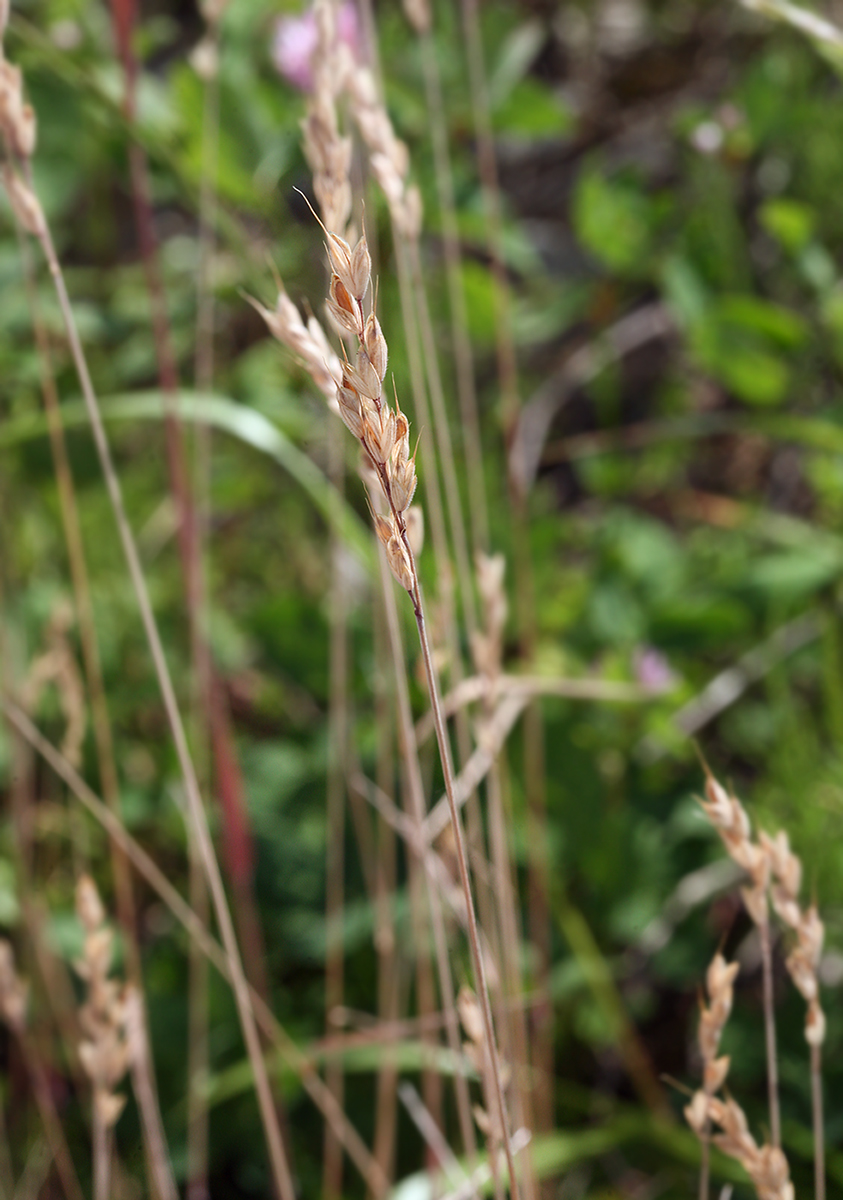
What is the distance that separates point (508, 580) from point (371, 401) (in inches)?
24.0

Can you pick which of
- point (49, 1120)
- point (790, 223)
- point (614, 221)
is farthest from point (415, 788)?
point (614, 221)

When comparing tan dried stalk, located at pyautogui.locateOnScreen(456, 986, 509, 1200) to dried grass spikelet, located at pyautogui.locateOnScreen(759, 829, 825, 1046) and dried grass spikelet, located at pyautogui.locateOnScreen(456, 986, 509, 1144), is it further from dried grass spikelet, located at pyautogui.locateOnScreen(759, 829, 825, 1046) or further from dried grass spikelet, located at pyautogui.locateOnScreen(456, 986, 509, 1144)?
dried grass spikelet, located at pyautogui.locateOnScreen(759, 829, 825, 1046)

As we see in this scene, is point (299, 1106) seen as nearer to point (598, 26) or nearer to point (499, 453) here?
point (499, 453)

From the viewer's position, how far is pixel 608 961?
33.6 inches

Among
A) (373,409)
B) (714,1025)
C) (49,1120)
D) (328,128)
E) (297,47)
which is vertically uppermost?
(297,47)

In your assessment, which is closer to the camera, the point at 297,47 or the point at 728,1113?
the point at 728,1113

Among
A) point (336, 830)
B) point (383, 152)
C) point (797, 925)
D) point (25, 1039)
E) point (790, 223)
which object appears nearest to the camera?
point (797, 925)

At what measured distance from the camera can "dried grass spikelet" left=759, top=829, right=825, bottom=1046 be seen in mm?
417

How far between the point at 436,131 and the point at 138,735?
0.68 meters

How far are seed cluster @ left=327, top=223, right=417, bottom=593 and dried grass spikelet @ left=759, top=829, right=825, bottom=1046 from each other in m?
0.22

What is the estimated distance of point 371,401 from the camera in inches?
11.1

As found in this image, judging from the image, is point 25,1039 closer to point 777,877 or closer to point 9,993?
point 9,993

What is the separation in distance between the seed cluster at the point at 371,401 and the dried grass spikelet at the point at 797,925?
0.22m

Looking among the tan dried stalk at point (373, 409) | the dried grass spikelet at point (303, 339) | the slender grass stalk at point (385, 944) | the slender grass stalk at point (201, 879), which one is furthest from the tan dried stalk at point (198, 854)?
the tan dried stalk at point (373, 409)
